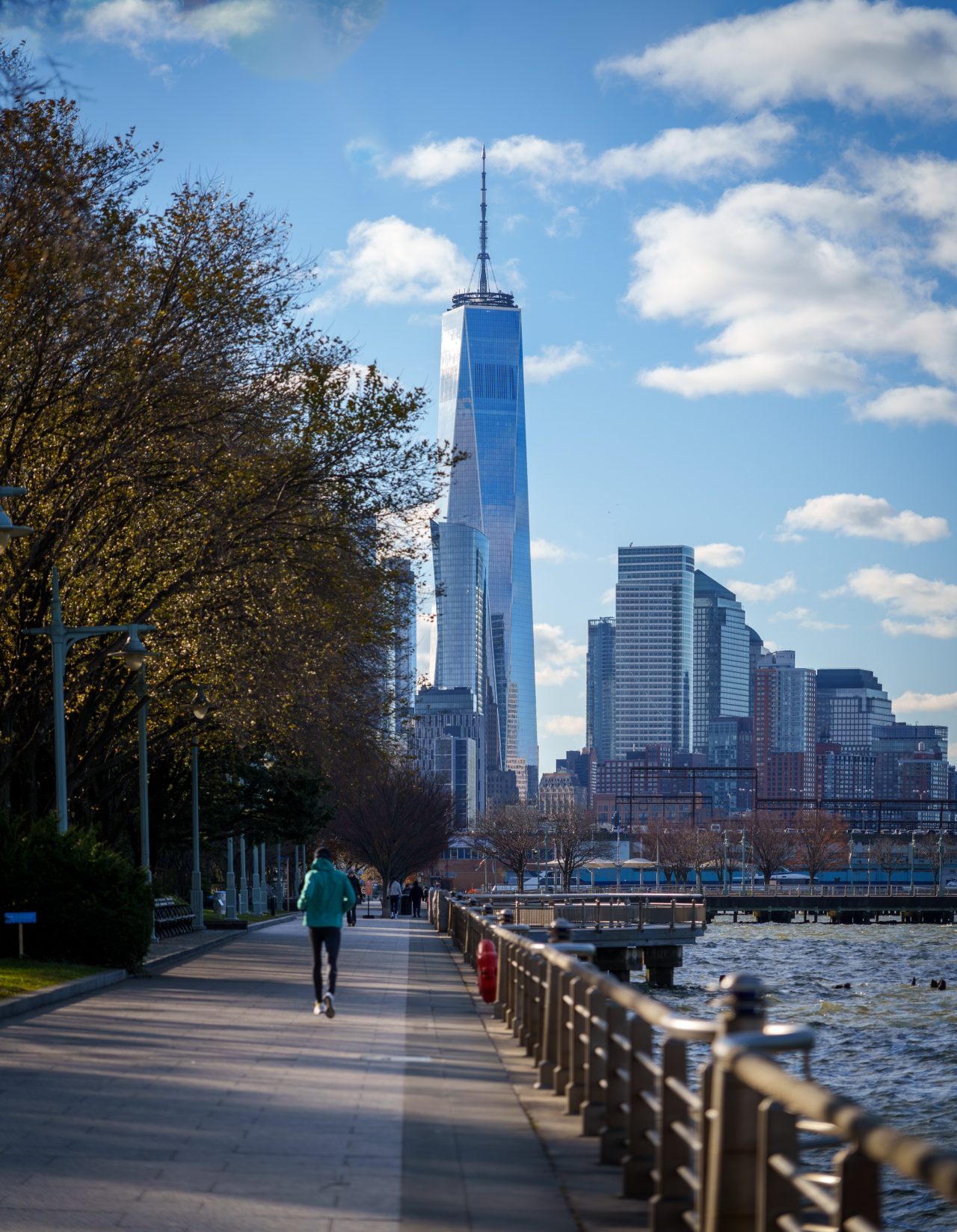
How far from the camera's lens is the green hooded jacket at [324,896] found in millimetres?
18797

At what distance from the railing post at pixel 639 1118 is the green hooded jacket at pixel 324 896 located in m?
10.5

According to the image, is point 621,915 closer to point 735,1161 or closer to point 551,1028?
point 551,1028


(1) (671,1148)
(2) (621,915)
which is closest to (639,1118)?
(1) (671,1148)

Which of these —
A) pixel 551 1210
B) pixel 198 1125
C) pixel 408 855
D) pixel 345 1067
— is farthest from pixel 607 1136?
pixel 408 855

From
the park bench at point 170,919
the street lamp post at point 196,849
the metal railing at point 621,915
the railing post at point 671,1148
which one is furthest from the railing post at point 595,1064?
the metal railing at point 621,915

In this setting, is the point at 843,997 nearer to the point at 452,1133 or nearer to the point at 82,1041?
the point at 82,1041

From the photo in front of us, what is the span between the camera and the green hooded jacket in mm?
A: 18797

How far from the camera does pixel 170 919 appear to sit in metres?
41.7

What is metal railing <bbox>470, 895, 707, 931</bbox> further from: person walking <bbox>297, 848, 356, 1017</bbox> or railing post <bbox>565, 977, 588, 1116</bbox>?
railing post <bbox>565, 977, 588, 1116</bbox>

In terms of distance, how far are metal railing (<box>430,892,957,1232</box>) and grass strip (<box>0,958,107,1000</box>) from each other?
10.3 metres

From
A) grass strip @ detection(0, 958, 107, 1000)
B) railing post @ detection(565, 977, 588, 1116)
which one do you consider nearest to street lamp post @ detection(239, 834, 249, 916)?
grass strip @ detection(0, 958, 107, 1000)

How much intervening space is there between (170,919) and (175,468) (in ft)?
53.5

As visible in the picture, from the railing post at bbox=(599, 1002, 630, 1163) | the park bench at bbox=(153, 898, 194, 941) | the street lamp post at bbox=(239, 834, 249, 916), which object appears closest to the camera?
A: the railing post at bbox=(599, 1002, 630, 1163)

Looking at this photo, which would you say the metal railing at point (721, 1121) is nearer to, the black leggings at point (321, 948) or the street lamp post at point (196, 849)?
the black leggings at point (321, 948)
